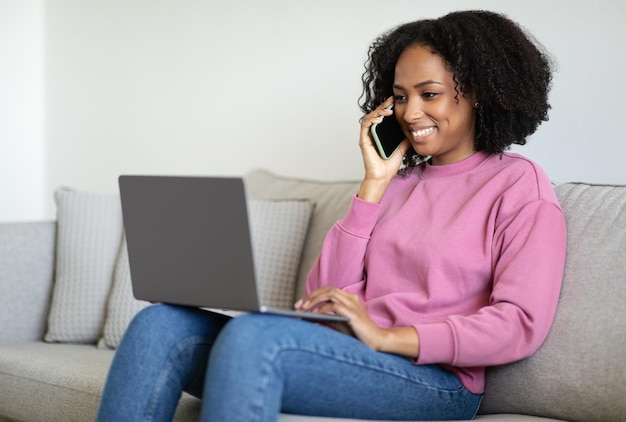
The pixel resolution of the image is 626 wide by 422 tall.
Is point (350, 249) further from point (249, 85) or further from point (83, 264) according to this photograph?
point (249, 85)

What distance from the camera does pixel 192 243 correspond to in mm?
1322

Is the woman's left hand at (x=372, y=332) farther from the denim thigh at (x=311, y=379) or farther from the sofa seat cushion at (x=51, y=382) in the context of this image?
the sofa seat cushion at (x=51, y=382)

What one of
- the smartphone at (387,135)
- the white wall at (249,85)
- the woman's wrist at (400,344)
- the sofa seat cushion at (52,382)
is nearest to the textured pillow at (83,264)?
the sofa seat cushion at (52,382)

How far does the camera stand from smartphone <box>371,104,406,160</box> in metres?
1.75

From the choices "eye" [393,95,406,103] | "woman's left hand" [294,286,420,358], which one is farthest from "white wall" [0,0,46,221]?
"woman's left hand" [294,286,420,358]

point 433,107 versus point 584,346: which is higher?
point 433,107

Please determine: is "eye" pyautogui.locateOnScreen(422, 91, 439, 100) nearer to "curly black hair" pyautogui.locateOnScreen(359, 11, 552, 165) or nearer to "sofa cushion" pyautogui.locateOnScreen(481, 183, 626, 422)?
"curly black hair" pyautogui.locateOnScreen(359, 11, 552, 165)

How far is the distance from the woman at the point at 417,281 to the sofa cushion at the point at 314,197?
0.32 metres

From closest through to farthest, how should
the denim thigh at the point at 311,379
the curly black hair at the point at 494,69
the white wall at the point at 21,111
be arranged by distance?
the denim thigh at the point at 311,379 < the curly black hair at the point at 494,69 < the white wall at the point at 21,111

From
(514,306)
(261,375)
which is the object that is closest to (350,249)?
(514,306)

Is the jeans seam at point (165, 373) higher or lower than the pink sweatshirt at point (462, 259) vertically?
lower

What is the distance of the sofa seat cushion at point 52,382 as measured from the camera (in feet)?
5.96

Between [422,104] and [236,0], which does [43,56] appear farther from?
[422,104]

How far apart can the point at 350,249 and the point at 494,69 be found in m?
0.43
